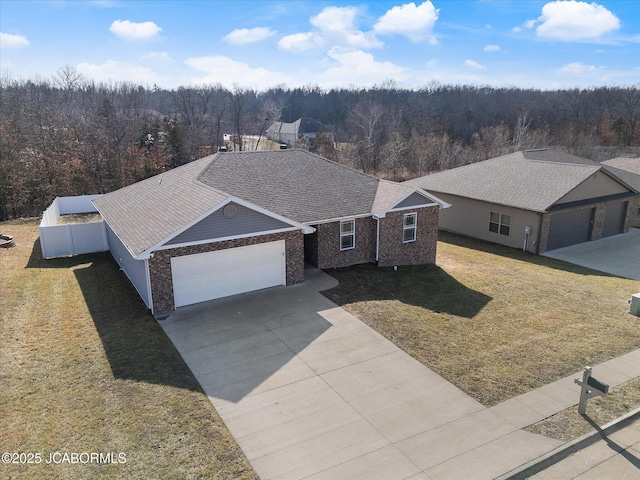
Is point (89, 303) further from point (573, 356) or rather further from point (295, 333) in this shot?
point (573, 356)

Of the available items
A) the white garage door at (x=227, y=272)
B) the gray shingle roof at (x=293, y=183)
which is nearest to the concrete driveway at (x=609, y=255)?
the gray shingle roof at (x=293, y=183)

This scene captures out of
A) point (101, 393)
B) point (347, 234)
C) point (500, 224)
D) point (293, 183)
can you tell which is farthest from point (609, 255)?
point (101, 393)

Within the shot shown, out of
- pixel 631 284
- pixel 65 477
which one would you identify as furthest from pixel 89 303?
pixel 631 284

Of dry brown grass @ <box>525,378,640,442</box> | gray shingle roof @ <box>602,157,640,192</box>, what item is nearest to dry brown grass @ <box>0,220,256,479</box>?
dry brown grass @ <box>525,378,640,442</box>

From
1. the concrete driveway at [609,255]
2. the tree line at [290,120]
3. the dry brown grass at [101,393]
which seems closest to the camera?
the dry brown grass at [101,393]

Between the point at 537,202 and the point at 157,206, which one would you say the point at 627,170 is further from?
the point at 157,206

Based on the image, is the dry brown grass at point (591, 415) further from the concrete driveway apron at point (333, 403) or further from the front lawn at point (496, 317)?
the front lawn at point (496, 317)
